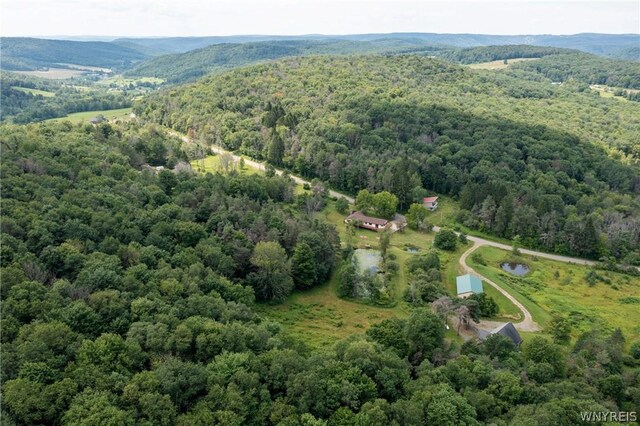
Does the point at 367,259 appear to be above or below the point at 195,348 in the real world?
below

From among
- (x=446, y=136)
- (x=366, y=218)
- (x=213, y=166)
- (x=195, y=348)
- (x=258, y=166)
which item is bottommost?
(x=366, y=218)

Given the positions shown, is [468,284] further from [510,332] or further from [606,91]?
[606,91]

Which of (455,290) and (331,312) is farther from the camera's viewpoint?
(455,290)

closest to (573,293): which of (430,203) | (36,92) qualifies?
(430,203)

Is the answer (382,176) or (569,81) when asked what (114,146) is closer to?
(382,176)

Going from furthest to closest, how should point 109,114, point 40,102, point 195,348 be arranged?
point 40,102, point 109,114, point 195,348

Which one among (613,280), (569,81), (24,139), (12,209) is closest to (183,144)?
(24,139)

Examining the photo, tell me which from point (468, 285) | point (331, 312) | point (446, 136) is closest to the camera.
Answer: point (331, 312)
